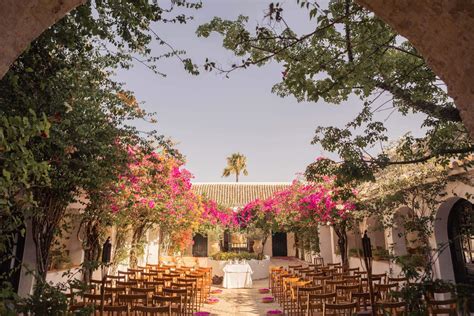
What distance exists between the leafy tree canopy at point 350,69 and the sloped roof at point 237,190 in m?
19.5

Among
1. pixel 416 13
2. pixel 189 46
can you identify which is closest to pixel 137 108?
pixel 189 46

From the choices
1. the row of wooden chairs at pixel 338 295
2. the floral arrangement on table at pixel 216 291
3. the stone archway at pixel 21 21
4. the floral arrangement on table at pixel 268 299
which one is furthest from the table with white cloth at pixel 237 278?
the stone archway at pixel 21 21

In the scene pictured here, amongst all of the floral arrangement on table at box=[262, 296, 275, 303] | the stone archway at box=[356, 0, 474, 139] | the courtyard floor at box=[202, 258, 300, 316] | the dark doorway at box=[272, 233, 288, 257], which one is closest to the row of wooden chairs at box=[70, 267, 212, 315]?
the courtyard floor at box=[202, 258, 300, 316]

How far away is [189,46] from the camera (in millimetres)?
4180

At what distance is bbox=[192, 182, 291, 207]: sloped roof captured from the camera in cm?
2566

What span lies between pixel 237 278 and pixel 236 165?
779 inches

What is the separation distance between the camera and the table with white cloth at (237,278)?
500 inches

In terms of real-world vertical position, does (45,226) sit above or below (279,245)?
above

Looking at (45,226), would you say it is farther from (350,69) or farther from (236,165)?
(236,165)

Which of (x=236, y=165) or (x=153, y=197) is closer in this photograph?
(x=153, y=197)

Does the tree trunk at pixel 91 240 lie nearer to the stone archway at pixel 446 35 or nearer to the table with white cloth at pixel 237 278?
the table with white cloth at pixel 237 278

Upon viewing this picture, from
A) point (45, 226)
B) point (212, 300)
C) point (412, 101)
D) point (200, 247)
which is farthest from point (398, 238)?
point (200, 247)

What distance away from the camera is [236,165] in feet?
105

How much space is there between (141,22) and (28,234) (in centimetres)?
558
